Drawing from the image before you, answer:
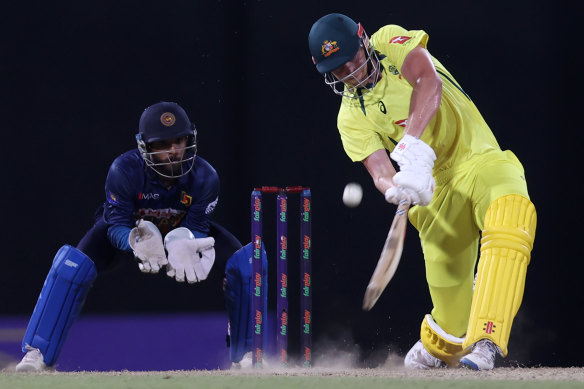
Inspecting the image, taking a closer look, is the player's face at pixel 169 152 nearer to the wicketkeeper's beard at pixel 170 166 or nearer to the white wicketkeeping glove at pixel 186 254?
the wicketkeeper's beard at pixel 170 166

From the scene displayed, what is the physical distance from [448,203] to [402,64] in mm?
492

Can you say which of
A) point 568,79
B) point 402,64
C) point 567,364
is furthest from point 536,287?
point 402,64

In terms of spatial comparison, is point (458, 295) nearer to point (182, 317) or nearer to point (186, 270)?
point (186, 270)

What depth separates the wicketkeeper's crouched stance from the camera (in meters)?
3.37

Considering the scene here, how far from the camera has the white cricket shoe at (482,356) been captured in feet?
8.63

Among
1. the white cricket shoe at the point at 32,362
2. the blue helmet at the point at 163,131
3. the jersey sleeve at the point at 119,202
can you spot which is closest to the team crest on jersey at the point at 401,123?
the blue helmet at the point at 163,131

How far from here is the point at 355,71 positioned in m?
3.02

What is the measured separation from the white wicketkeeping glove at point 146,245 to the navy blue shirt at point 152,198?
64 mm

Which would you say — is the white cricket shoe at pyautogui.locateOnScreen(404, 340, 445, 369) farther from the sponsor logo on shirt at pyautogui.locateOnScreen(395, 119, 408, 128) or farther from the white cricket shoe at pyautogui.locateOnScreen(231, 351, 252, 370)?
the sponsor logo on shirt at pyautogui.locateOnScreen(395, 119, 408, 128)

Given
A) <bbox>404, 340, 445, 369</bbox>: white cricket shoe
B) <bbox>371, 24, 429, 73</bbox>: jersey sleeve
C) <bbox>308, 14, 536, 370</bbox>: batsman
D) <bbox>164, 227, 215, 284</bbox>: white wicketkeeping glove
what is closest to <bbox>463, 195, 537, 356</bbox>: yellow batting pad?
<bbox>308, 14, 536, 370</bbox>: batsman

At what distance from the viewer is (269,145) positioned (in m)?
4.23

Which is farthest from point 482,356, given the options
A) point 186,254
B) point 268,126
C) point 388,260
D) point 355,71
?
point 268,126

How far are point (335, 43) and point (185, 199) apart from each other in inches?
36.0

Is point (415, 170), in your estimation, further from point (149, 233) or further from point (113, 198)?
point (113, 198)
